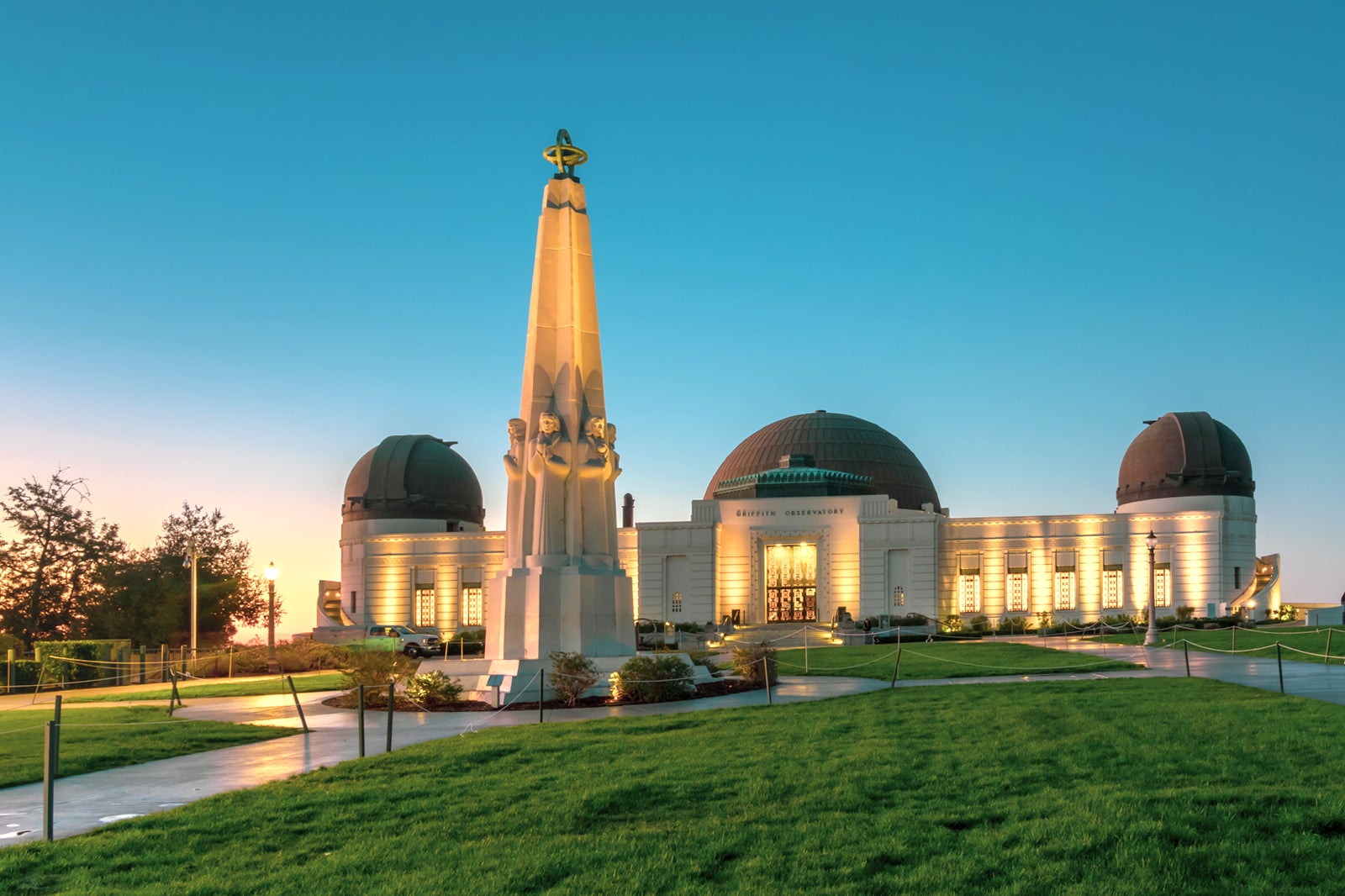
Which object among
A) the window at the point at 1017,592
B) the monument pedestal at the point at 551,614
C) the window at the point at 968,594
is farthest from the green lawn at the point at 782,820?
the window at the point at 1017,592

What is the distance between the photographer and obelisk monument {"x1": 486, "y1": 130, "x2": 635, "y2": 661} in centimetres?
2203

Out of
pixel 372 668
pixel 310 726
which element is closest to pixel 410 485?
pixel 372 668

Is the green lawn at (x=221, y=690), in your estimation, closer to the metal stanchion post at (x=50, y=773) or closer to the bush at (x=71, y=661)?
the bush at (x=71, y=661)

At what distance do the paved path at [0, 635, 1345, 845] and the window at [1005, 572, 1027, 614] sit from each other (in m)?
23.2

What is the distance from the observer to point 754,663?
23.2 metres

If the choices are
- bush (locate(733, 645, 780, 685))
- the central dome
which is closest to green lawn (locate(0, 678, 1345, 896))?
bush (locate(733, 645, 780, 685))

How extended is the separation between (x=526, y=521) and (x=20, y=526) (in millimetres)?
31366

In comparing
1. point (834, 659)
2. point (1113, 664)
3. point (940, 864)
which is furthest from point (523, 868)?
point (834, 659)

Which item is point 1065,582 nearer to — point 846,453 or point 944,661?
point 846,453

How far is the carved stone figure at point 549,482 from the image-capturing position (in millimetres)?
22375

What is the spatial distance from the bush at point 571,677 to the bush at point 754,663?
174 inches

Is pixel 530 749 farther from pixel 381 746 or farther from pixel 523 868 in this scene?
pixel 523 868

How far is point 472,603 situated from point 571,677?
39.8 metres

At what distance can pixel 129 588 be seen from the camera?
44875 millimetres
